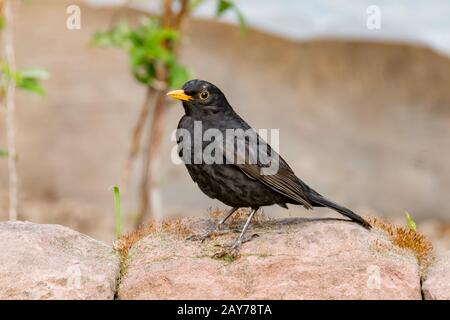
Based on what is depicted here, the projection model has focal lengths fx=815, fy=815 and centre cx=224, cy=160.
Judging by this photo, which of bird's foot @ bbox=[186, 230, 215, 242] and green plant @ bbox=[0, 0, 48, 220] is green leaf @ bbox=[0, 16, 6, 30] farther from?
bird's foot @ bbox=[186, 230, 215, 242]

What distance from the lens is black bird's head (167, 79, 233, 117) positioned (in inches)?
A: 196

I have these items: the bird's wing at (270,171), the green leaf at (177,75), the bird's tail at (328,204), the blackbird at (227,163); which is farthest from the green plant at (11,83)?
the bird's tail at (328,204)

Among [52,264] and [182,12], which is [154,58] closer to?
[182,12]

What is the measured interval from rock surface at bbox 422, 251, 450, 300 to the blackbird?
2.72 ft

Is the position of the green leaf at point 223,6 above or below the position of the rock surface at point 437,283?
above

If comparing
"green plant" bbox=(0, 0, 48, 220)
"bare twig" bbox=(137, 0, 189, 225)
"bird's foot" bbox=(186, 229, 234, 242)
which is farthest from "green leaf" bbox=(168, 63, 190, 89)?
"bird's foot" bbox=(186, 229, 234, 242)

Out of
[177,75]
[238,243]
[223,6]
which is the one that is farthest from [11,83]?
[238,243]

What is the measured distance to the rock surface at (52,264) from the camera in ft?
15.4

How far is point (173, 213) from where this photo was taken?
34.6 feet

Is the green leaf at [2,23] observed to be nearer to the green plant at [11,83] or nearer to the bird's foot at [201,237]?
the green plant at [11,83]

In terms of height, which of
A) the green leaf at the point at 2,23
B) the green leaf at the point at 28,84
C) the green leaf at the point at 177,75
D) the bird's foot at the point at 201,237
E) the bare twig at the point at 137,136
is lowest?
the bird's foot at the point at 201,237

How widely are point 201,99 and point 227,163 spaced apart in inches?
17.2

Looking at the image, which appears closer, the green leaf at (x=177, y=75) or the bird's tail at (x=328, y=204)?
the bird's tail at (x=328, y=204)
